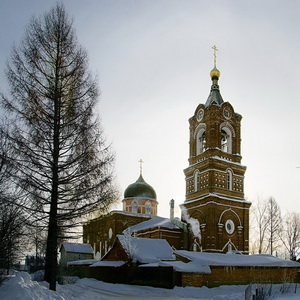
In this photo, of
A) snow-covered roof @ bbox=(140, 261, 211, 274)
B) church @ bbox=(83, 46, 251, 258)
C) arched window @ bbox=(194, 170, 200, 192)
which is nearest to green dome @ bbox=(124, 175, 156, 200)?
church @ bbox=(83, 46, 251, 258)

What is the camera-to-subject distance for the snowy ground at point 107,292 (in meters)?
9.32

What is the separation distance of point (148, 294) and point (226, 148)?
20.5 meters

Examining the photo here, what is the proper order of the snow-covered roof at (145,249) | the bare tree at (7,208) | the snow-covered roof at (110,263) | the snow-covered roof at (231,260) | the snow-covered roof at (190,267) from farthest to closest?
the snow-covered roof at (110,263) → the snow-covered roof at (145,249) → the snow-covered roof at (231,260) → the snow-covered roof at (190,267) → the bare tree at (7,208)

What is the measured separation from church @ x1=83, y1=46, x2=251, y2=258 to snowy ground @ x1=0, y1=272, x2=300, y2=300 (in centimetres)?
1055

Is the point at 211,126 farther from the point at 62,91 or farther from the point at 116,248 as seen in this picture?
the point at 62,91

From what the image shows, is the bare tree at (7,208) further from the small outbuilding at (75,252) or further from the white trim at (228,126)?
the small outbuilding at (75,252)

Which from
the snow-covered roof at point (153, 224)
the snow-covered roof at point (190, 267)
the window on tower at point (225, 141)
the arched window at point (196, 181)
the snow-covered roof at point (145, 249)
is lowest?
the snow-covered roof at point (190, 267)

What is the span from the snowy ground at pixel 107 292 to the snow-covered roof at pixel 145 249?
10.6 feet

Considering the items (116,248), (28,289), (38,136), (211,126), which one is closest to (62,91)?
(38,136)

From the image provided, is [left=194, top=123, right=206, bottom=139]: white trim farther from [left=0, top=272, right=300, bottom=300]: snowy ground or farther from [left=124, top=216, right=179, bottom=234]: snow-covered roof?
[left=0, top=272, right=300, bottom=300]: snowy ground

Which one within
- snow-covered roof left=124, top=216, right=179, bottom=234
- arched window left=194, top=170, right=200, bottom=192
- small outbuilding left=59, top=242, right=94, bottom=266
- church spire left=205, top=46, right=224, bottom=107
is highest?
church spire left=205, top=46, right=224, bottom=107

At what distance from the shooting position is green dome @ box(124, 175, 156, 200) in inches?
1885

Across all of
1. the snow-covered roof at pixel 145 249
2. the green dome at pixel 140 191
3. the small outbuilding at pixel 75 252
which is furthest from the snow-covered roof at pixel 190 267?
the green dome at pixel 140 191

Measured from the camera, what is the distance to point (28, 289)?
943cm
